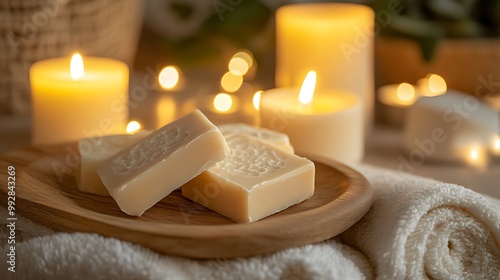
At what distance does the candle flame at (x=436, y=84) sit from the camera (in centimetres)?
132

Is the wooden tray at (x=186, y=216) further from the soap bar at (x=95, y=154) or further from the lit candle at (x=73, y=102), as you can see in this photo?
the lit candle at (x=73, y=102)

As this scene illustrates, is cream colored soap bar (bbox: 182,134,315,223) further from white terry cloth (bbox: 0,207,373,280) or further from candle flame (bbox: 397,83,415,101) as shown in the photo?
candle flame (bbox: 397,83,415,101)

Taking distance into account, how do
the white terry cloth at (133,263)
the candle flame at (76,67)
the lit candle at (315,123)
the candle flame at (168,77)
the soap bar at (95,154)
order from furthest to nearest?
1. the candle flame at (168,77)
2. the candle flame at (76,67)
3. the lit candle at (315,123)
4. the soap bar at (95,154)
5. the white terry cloth at (133,263)

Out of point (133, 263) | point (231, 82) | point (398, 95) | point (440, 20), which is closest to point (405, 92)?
point (398, 95)

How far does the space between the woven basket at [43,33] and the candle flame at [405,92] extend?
48cm

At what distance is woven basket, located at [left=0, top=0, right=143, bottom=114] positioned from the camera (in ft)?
3.86

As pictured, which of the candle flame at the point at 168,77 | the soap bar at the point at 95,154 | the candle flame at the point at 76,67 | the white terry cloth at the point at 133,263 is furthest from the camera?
the candle flame at the point at 168,77

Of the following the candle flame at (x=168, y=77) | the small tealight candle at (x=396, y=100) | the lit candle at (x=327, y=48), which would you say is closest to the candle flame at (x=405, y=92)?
the small tealight candle at (x=396, y=100)

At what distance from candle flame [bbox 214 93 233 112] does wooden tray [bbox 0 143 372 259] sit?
55cm

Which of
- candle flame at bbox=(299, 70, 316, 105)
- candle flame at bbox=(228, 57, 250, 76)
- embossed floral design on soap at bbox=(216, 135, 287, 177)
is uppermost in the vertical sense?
embossed floral design on soap at bbox=(216, 135, 287, 177)

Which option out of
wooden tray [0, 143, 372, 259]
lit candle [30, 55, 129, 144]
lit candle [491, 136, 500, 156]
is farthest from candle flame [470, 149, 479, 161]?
lit candle [30, 55, 129, 144]

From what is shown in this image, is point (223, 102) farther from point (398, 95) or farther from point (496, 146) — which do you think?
point (496, 146)

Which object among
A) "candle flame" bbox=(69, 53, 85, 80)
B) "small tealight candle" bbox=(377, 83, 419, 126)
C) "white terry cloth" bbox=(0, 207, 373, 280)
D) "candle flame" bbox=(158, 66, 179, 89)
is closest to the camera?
"white terry cloth" bbox=(0, 207, 373, 280)

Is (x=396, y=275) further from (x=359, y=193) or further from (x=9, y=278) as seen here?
(x=9, y=278)
